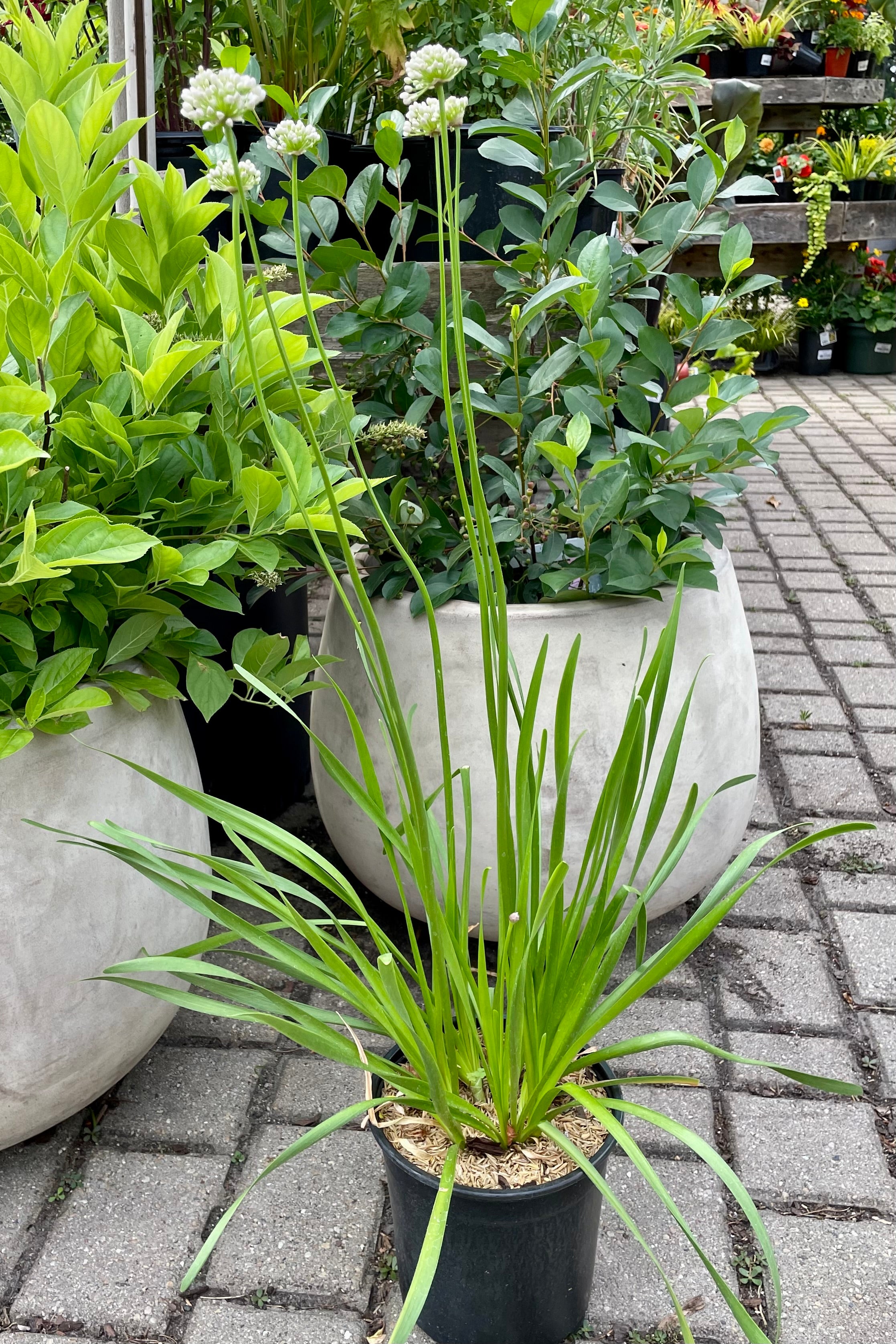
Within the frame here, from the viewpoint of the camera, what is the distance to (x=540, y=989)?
1.16 m

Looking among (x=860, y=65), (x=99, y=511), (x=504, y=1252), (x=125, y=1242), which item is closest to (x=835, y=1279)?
(x=504, y=1252)

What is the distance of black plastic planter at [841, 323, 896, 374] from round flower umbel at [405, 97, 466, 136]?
22.2ft

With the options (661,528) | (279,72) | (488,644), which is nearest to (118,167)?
(488,644)

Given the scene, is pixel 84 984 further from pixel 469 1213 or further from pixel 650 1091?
pixel 650 1091

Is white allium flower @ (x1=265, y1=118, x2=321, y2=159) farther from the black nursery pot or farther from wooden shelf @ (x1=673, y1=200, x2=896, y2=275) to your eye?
wooden shelf @ (x1=673, y1=200, x2=896, y2=275)

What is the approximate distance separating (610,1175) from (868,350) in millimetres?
6633

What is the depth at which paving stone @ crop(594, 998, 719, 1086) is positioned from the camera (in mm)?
1601

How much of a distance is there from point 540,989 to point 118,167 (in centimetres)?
97

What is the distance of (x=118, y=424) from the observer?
3.78 feet

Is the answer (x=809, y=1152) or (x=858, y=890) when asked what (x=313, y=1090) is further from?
(x=858, y=890)

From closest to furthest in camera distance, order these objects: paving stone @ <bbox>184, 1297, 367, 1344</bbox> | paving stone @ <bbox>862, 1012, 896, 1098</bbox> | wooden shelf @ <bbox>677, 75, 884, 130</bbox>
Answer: paving stone @ <bbox>184, 1297, 367, 1344</bbox> < paving stone @ <bbox>862, 1012, 896, 1098</bbox> < wooden shelf @ <bbox>677, 75, 884, 130</bbox>

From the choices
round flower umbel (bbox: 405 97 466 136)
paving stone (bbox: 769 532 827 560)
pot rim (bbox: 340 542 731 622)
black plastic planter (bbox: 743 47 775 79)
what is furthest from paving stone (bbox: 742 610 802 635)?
black plastic planter (bbox: 743 47 775 79)

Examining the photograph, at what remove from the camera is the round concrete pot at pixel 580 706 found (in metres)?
1.57

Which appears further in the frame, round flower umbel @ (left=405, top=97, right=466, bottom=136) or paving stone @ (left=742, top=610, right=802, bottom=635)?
paving stone @ (left=742, top=610, right=802, bottom=635)
